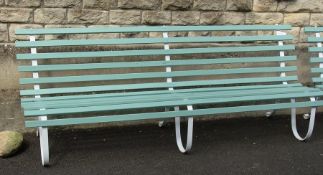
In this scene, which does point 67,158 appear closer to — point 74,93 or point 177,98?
point 74,93

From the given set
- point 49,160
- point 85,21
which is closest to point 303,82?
point 85,21

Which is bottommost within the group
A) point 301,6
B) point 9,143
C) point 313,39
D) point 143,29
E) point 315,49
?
point 9,143

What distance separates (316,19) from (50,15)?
3056mm

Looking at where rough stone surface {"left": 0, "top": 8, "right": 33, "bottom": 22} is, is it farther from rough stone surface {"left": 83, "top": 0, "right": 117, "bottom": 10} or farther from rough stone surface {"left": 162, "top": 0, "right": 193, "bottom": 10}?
rough stone surface {"left": 162, "top": 0, "right": 193, "bottom": 10}

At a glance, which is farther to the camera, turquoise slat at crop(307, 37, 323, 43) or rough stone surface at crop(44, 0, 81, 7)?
turquoise slat at crop(307, 37, 323, 43)

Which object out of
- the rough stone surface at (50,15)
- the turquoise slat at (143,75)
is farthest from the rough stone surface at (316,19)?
the rough stone surface at (50,15)

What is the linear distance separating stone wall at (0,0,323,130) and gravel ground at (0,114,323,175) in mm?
623

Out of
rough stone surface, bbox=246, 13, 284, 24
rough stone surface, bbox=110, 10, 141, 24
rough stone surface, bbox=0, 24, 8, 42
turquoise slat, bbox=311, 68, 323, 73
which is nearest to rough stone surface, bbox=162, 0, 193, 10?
rough stone surface, bbox=110, 10, 141, 24

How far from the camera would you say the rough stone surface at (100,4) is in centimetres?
477

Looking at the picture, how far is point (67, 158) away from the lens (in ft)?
13.8

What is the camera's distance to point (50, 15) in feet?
15.4

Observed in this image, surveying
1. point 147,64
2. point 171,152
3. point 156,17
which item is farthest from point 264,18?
point 171,152

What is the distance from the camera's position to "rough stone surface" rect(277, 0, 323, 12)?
17.7 ft

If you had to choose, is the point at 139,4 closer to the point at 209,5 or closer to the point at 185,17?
the point at 185,17
